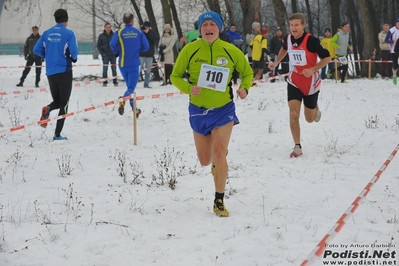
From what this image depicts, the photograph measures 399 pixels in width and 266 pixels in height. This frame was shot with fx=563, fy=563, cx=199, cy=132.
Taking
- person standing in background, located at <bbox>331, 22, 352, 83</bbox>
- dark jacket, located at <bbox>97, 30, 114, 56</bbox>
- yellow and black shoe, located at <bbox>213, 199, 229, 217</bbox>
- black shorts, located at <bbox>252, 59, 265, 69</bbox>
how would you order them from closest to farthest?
yellow and black shoe, located at <bbox>213, 199, 229, 217</bbox>, black shorts, located at <bbox>252, 59, 265, 69</bbox>, person standing in background, located at <bbox>331, 22, 352, 83</bbox>, dark jacket, located at <bbox>97, 30, 114, 56</bbox>

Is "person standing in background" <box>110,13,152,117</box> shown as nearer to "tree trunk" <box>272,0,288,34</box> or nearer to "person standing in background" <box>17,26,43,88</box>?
"person standing in background" <box>17,26,43,88</box>

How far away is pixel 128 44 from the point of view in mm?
11133

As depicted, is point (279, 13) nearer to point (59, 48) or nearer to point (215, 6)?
point (215, 6)

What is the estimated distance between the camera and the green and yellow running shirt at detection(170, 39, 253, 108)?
5.37 m

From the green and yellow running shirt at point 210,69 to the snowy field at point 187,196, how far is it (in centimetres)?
111

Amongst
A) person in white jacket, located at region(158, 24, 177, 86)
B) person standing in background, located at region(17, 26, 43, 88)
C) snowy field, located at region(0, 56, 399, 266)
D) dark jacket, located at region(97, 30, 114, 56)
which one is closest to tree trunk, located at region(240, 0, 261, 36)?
person in white jacket, located at region(158, 24, 177, 86)

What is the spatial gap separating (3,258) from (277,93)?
11.9 m

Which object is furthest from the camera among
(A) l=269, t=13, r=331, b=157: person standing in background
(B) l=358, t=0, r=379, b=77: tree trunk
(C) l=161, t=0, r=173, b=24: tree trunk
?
(C) l=161, t=0, r=173, b=24: tree trunk

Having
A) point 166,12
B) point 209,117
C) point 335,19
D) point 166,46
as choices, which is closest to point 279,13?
point 335,19

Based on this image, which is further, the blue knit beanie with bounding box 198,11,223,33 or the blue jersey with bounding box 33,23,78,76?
the blue jersey with bounding box 33,23,78,76

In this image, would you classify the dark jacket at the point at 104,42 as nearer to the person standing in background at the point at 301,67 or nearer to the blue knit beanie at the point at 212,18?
the person standing in background at the point at 301,67

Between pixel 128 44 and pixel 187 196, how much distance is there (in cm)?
580

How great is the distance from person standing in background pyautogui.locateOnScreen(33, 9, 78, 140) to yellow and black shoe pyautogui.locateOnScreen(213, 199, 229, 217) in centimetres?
427

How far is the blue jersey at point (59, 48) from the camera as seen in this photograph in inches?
342
